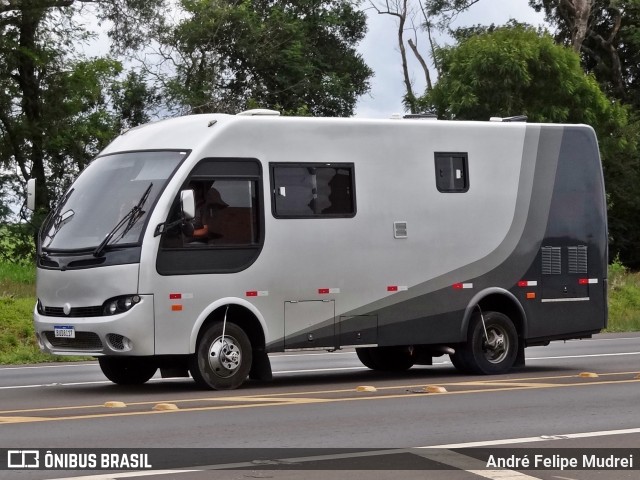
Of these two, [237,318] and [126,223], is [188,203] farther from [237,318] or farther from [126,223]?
[237,318]

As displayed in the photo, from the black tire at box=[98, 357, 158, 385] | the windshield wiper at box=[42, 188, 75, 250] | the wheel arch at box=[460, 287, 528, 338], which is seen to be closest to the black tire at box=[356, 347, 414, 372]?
the wheel arch at box=[460, 287, 528, 338]

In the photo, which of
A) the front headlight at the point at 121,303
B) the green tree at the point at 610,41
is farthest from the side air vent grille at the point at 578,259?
the green tree at the point at 610,41

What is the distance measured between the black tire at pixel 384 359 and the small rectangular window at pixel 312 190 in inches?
113

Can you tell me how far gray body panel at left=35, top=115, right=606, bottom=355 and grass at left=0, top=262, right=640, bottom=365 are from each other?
718 centimetres

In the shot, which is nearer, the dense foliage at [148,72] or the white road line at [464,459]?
the white road line at [464,459]

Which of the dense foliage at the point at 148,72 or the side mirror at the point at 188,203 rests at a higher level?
the dense foliage at the point at 148,72

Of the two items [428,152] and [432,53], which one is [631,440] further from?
[432,53]

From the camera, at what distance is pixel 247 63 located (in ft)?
164

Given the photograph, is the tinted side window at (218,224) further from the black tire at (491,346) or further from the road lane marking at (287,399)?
the black tire at (491,346)

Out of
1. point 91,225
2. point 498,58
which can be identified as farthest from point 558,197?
point 498,58

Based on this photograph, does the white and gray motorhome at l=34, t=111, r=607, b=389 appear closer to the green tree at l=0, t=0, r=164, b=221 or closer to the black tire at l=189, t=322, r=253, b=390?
the black tire at l=189, t=322, r=253, b=390

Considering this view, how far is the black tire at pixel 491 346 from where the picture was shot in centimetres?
1778

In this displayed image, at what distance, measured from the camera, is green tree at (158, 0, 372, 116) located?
48.7 metres

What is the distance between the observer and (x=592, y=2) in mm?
53219
